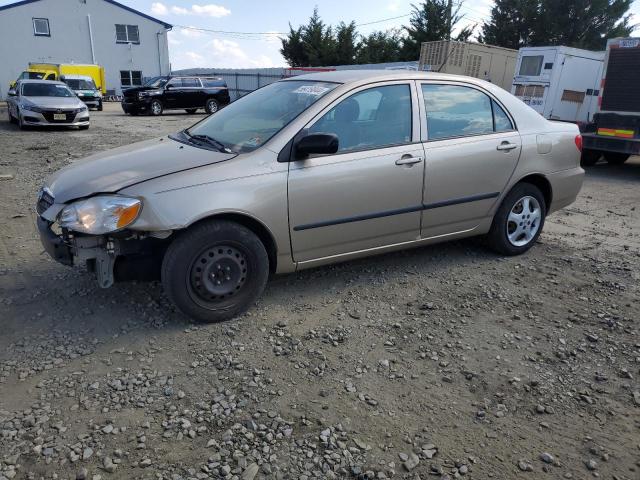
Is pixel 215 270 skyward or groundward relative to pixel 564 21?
groundward

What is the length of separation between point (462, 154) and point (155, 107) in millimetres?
21315

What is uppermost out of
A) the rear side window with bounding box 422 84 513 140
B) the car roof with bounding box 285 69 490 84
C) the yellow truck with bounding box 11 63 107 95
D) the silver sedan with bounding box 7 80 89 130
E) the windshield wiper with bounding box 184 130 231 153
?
the car roof with bounding box 285 69 490 84

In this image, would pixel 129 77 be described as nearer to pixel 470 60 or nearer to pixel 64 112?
pixel 64 112

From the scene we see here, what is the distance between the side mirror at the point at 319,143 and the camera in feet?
11.2

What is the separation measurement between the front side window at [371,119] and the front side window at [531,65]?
9.67m

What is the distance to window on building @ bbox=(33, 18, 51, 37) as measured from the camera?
1384 inches

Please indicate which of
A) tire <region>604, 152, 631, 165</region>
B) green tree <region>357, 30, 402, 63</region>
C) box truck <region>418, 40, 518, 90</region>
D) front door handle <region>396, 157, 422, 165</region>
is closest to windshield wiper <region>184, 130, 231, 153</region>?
front door handle <region>396, 157, 422, 165</region>

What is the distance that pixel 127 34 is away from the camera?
38.4 meters

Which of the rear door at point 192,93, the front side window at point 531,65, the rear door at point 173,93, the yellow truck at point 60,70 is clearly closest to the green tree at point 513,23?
the rear door at point 192,93

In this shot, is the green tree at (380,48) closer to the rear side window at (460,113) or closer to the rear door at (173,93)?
the rear door at (173,93)

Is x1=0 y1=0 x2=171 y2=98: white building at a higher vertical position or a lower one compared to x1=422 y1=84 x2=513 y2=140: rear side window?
higher

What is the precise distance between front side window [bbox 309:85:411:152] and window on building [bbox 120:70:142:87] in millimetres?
39452

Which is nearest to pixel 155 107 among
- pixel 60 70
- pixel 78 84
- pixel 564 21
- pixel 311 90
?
pixel 78 84

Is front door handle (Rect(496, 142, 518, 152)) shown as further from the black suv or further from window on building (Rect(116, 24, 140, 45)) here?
window on building (Rect(116, 24, 140, 45))
